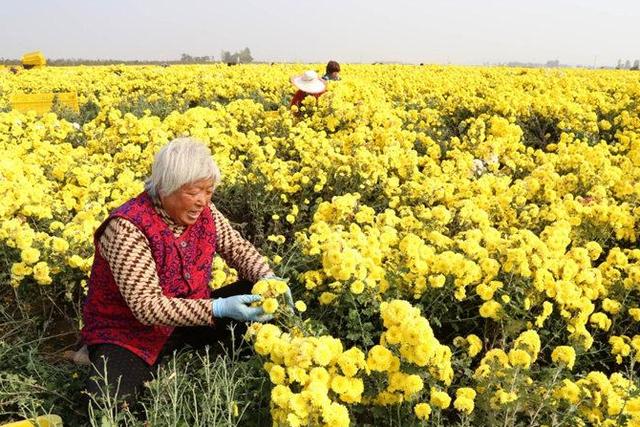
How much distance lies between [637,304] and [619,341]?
59 cm

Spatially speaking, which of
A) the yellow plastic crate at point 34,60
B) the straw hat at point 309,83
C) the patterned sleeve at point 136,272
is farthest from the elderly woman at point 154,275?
the yellow plastic crate at point 34,60

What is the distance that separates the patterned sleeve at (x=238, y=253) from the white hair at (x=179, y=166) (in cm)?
54

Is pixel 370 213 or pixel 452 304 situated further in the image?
pixel 370 213

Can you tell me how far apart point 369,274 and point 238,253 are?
2.57 ft

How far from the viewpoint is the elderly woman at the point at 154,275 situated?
271 cm

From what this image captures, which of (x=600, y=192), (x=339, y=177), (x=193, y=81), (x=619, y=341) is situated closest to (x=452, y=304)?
(x=619, y=341)

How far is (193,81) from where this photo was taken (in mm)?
14633

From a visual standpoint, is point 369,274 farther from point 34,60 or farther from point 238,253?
point 34,60

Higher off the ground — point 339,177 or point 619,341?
point 339,177

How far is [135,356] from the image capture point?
2.89 metres

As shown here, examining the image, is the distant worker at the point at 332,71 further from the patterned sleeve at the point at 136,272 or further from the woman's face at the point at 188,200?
the patterned sleeve at the point at 136,272

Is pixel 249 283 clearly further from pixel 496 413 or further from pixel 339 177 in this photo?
pixel 339 177

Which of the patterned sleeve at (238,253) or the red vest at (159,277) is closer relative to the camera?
the red vest at (159,277)

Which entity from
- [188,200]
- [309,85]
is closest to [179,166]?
[188,200]
